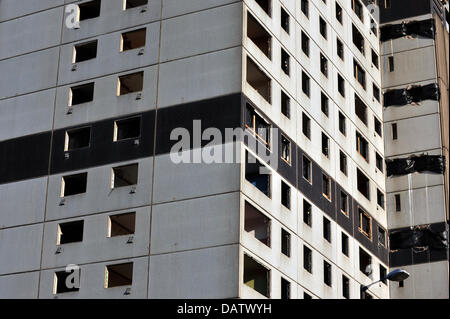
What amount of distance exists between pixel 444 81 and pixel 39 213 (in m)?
33.8

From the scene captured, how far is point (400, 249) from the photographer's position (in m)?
64.0

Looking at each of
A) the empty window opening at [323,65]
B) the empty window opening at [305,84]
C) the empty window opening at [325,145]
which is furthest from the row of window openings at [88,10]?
the empty window opening at [325,145]

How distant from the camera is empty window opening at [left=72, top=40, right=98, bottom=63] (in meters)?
53.3

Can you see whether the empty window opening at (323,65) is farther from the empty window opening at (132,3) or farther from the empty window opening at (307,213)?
the empty window opening at (132,3)

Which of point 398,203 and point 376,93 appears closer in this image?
point 398,203

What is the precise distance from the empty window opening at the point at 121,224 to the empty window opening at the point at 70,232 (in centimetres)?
178

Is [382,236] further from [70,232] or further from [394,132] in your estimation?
[70,232]

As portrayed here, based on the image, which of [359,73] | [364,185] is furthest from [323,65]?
[364,185]

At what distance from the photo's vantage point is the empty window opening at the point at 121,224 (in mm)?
47844

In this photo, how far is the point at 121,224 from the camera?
4828 cm

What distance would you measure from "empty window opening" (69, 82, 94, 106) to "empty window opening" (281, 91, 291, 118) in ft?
A: 33.8

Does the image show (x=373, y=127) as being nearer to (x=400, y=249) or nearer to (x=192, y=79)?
(x=400, y=249)

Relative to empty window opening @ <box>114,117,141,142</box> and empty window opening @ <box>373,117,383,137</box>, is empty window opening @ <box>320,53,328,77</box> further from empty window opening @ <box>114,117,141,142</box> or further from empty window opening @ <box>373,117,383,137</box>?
empty window opening @ <box>114,117,141,142</box>

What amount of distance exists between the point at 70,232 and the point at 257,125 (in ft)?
36.0
